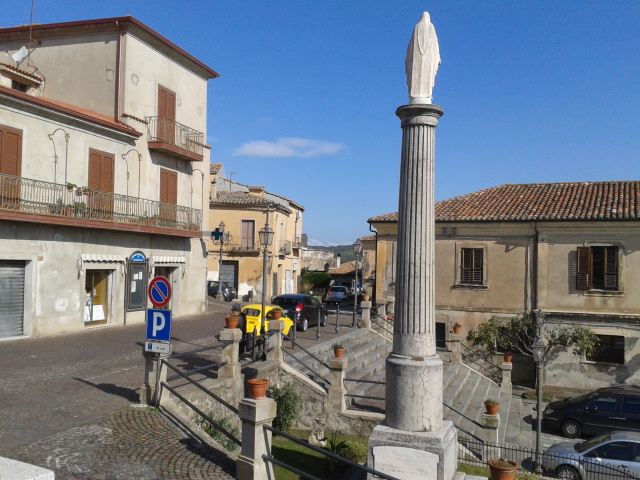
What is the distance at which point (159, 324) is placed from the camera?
877 centimetres

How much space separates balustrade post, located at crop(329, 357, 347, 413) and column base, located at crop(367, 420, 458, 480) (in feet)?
19.8

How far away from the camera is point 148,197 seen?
2159cm

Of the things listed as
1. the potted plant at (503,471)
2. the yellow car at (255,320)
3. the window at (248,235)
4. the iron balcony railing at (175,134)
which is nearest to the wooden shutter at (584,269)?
the yellow car at (255,320)

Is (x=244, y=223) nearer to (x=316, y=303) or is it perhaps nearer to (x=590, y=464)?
(x=316, y=303)

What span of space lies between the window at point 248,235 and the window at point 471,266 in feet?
58.8

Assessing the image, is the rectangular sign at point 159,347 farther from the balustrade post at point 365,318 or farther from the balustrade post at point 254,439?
the balustrade post at point 365,318

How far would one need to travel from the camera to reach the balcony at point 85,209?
16.0 metres

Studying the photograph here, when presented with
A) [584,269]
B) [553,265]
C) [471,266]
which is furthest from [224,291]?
[584,269]

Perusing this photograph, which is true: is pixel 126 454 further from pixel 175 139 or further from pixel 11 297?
pixel 175 139

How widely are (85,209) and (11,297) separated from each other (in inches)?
138

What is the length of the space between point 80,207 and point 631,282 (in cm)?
1984

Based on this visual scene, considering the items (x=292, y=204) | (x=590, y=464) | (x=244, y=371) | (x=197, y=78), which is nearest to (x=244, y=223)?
(x=292, y=204)

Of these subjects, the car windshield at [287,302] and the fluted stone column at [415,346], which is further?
the car windshield at [287,302]

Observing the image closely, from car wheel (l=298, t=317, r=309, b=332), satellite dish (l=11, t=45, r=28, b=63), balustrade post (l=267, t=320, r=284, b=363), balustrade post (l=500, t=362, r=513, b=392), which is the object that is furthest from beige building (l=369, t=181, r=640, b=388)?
satellite dish (l=11, t=45, r=28, b=63)
